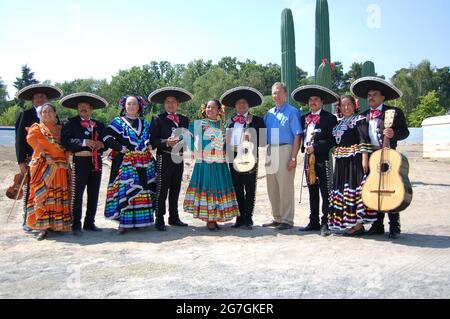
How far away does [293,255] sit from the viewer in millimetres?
4754

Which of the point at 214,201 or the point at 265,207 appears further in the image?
the point at 265,207

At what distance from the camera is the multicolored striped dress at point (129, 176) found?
611 cm

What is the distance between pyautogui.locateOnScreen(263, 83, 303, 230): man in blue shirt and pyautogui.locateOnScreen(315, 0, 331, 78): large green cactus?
6441 mm

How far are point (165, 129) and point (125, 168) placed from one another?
795 mm

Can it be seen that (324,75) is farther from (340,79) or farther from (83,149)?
(340,79)

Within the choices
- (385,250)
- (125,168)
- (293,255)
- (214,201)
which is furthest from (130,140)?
(385,250)

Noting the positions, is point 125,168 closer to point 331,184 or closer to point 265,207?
point 331,184

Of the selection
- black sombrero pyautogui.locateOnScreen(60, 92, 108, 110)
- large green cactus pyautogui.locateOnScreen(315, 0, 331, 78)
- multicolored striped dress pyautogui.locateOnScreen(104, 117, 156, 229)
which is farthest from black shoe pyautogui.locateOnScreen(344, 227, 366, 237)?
large green cactus pyautogui.locateOnScreen(315, 0, 331, 78)

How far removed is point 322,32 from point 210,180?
7.75m

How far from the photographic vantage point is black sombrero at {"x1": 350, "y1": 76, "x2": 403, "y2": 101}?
223 inches

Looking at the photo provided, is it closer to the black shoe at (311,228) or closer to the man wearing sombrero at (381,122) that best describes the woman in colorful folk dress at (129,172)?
the black shoe at (311,228)

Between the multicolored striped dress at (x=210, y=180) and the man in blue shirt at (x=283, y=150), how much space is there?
637mm

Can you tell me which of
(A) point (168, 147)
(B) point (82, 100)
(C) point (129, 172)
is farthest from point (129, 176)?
(B) point (82, 100)

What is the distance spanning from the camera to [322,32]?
12398 mm
